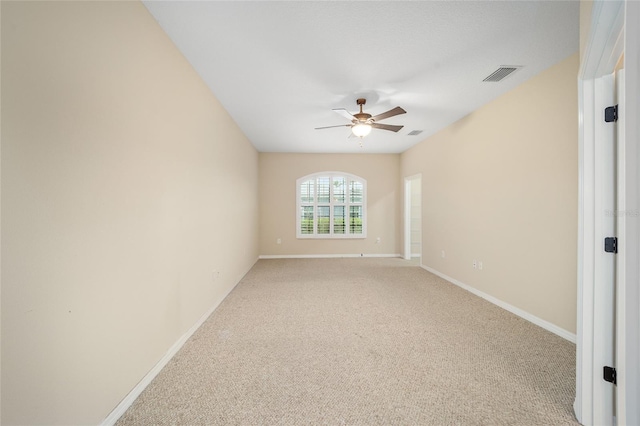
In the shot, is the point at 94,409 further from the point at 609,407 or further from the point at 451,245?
the point at 451,245

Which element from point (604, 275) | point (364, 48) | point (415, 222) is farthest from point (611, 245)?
point (415, 222)

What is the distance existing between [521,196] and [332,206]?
435cm

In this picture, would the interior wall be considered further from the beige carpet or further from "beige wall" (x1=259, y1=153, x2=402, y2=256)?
the beige carpet

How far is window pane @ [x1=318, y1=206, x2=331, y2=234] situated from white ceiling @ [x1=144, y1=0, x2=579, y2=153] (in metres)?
3.42

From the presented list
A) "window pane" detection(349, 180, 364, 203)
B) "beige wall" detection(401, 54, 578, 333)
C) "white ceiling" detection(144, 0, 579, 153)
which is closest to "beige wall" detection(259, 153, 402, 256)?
"window pane" detection(349, 180, 364, 203)

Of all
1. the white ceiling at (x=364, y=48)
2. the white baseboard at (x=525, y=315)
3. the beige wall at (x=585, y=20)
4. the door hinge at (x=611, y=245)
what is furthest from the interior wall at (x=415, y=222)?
the door hinge at (x=611, y=245)

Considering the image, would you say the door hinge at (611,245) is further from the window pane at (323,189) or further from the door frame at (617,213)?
the window pane at (323,189)

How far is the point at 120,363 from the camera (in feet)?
5.23

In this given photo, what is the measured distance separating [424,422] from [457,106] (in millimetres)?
3630

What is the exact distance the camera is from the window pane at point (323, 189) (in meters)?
6.95

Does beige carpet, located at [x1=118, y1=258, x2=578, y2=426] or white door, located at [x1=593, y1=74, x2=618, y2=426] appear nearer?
white door, located at [x1=593, y1=74, x2=618, y2=426]

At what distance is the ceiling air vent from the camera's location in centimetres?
271

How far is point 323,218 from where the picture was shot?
6988 millimetres

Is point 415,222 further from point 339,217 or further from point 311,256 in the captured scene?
point 311,256
